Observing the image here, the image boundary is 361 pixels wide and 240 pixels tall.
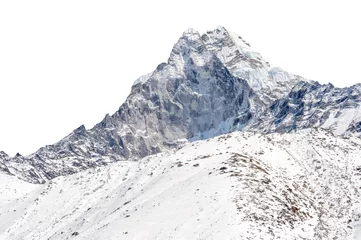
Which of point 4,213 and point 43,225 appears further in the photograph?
point 4,213

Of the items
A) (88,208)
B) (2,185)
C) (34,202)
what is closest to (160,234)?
(88,208)

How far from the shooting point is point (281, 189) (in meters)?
53.7

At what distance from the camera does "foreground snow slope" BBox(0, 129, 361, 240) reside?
A: 45656mm

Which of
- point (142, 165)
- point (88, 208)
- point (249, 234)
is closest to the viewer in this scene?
point (249, 234)

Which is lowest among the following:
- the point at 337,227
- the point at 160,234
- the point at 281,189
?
the point at 337,227

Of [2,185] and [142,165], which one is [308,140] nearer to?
[142,165]

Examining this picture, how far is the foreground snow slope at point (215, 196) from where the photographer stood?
1797 inches

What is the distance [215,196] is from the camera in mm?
49875

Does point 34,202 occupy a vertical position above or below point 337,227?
above

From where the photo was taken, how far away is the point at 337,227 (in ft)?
162

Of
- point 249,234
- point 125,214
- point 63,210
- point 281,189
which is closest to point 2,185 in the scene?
point 63,210

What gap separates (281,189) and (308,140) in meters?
20.8

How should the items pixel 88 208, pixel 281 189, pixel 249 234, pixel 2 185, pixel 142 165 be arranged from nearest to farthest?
pixel 249 234
pixel 281 189
pixel 88 208
pixel 142 165
pixel 2 185

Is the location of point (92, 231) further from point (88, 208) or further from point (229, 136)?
point (229, 136)
